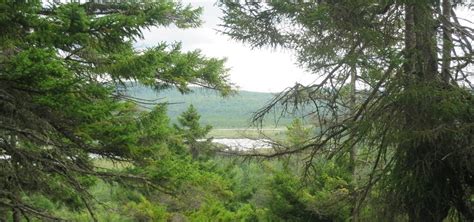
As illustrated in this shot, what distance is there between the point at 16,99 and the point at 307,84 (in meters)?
3.21

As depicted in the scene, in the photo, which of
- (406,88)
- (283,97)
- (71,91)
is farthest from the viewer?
(283,97)

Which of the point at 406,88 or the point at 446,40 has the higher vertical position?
the point at 446,40

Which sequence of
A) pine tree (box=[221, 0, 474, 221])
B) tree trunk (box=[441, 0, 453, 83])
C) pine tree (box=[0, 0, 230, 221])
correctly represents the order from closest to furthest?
pine tree (box=[0, 0, 230, 221]) < pine tree (box=[221, 0, 474, 221]) < tree trunk (box=[441, 0, 453, 83])

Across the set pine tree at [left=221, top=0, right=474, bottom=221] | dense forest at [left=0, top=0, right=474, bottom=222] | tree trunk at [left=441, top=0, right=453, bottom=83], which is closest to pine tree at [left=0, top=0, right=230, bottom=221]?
dense forest at [left=0, top=0, right=474, bottom=222]

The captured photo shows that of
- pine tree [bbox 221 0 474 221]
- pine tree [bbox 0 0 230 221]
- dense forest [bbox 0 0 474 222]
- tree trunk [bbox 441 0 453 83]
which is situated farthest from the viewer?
tree trunk [bbox 441 0 453 83]

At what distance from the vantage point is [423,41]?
16.0 feet

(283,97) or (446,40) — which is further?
(283,97)

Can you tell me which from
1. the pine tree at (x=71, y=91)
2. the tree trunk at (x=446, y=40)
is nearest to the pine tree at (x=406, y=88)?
the tree trunk at (x=446, y=40)

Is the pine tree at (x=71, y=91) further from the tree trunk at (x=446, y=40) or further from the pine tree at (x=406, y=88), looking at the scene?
the tree trunk at (x=446, y=40)

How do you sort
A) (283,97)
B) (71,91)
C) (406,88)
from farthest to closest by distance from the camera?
(283,97) → (406,88) → (71,91)

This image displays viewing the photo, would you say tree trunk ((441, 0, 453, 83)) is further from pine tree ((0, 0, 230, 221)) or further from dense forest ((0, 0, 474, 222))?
pine tree ((0, 0, 230, 221))

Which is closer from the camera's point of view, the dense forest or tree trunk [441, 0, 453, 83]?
the dense forest

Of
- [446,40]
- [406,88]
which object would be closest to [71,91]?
[406,88]

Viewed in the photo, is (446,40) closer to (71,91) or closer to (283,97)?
(283,97)
